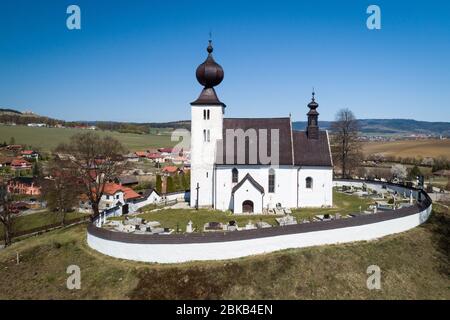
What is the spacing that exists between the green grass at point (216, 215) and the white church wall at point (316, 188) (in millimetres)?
1004


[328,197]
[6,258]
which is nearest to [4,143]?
[6,258]

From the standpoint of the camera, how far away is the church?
28.9 metres

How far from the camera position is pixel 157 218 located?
25.9 metres

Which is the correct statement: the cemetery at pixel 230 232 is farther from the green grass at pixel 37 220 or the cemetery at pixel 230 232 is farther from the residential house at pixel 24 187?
the residential house at pixel 24 187

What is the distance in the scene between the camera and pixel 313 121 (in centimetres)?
3059

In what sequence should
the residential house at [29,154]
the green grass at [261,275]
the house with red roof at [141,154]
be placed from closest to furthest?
the green grass at [261,275] < the residential house at [29,154] < the house with red roof at [141,154]

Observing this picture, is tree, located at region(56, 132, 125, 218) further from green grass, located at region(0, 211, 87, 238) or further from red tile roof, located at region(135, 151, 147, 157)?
red tile roof, located at region(135, 151, 147, 157)

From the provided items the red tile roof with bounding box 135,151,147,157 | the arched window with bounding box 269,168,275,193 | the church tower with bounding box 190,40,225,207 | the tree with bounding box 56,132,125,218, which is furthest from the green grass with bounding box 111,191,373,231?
the red tile roof with bounding box 135,151,147,157

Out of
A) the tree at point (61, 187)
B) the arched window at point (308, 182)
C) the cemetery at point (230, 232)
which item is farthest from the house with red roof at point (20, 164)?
the arched window at point (308, 182)

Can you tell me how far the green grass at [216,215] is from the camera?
960 inches

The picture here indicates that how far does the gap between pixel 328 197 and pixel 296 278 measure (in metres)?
13.7

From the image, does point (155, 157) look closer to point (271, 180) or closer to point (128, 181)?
point (128, 181)

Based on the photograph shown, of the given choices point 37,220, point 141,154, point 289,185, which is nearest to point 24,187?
point 37,220
